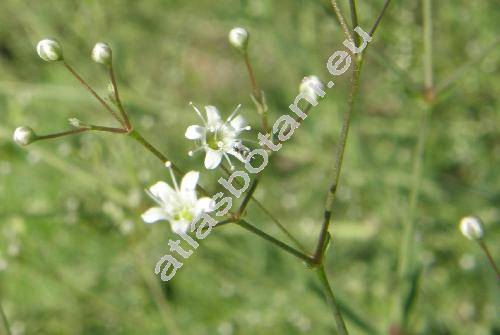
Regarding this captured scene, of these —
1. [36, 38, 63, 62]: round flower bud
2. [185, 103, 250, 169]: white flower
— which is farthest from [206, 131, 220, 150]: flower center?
[36, 38, 63, 62]: round flower bud

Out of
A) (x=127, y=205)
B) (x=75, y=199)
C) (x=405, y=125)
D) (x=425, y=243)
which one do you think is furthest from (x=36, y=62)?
(x=425, y=243)

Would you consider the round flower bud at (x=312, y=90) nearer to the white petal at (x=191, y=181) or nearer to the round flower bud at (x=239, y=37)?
the round flower bud at (x=239, y=37)

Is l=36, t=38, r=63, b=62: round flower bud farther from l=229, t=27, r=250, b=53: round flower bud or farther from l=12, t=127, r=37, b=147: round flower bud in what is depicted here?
l=229, t=27, r=250, b=53: round flower bud

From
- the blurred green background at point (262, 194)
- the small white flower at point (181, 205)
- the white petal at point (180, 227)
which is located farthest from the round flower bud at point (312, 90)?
the blurred green background at point (262, 194)

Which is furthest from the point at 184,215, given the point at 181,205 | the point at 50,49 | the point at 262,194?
the point at 262,194

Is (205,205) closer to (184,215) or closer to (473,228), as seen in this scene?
(184,215)

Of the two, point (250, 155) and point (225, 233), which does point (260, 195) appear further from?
point (250, 155)
